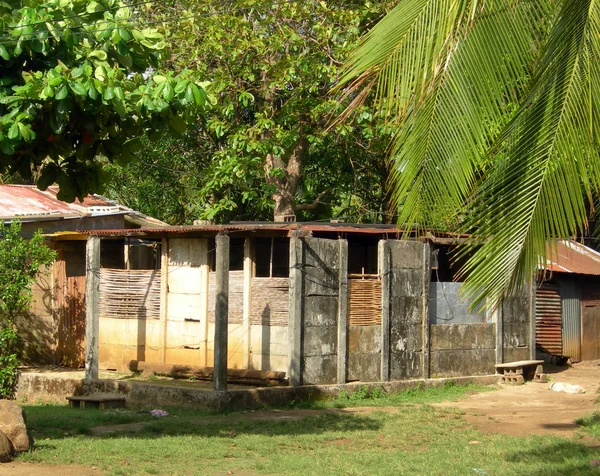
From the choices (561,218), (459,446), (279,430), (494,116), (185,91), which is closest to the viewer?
(561,218)

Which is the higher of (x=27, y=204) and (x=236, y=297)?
(x=27, y=204)

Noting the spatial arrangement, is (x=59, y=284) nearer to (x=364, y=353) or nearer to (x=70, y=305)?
(x=70, y=305)

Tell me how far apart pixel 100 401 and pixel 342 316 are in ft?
13.0

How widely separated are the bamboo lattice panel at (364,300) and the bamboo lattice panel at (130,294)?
361 cm

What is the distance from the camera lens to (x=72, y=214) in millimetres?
17344

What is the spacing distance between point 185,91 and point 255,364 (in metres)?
6.88

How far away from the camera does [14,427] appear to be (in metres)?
8.52

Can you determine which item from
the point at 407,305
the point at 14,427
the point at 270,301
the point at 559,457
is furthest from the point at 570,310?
the point at 14,427

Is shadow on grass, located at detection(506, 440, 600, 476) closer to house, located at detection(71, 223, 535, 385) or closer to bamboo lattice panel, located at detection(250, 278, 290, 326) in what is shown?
house, located at detection(71, 223, 535, 385)

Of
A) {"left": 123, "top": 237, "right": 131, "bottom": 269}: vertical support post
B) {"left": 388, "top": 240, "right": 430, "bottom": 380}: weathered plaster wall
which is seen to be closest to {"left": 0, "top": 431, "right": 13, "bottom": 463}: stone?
{"left": 388, "top": 240, "right": 430, "bottom": 380}: weathered plaster wall

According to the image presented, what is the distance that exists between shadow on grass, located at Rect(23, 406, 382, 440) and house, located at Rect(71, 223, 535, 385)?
1.26 metres

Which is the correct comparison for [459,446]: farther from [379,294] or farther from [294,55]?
[294,55]

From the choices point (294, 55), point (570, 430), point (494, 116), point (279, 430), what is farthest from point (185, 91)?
point (294, 55)

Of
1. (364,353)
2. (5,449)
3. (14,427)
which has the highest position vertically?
(364,353)
